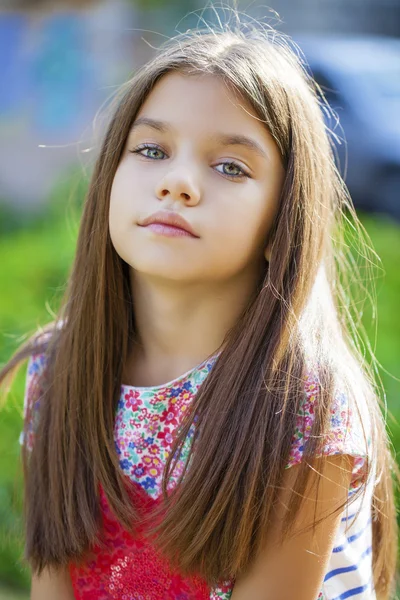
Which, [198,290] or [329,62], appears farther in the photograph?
[329,62]

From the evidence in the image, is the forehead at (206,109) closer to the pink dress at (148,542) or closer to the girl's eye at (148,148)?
the girl's eye at (148,148)

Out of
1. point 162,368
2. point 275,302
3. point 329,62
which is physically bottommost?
point 162,368

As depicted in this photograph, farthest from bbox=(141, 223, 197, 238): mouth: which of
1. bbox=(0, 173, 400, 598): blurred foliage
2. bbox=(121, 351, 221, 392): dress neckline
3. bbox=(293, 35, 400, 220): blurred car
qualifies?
bbox=(293, 35, 400, 220): blurred car

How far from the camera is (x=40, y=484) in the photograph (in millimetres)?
1966

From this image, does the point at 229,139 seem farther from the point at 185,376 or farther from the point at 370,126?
the point at 370,126

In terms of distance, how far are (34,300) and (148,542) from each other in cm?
214

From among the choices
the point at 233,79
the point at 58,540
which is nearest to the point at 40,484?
the point at 58,540

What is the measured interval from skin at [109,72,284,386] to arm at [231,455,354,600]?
1.24ft

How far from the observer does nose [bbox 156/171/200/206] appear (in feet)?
5.26

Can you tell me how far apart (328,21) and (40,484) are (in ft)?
16.7

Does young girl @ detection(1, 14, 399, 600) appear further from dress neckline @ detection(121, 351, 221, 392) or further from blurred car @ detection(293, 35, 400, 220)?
blurred car @ detection(293, 35, 400, 220)

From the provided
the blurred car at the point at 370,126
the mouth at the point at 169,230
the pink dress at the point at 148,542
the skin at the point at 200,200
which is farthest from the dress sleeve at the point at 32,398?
the blurred car at the point at 370,126

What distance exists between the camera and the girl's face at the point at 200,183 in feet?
5.34

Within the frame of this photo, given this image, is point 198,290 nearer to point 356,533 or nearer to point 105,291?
point 105,291
